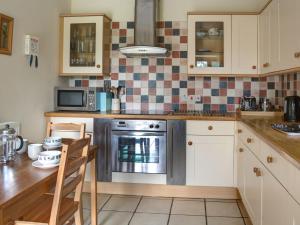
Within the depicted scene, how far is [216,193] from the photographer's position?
3.38 m

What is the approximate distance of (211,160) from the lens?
10.9 ft

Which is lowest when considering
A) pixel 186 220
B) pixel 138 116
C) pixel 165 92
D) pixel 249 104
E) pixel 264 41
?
pixel 186 220

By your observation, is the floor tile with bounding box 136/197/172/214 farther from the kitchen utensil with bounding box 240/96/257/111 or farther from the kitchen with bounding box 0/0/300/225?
the kitchen utensil with bounding box 240/96/257/111

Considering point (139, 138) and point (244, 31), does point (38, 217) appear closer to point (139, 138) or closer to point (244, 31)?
point (139, 138)

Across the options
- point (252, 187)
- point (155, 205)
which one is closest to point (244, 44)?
point (252, 187)

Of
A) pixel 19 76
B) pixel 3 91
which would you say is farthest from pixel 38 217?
pixel 19 76

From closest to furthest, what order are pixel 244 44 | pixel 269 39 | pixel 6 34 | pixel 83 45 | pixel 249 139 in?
1. pixel 249 139
2. pixel 6 34
3. pixel 269 39
4. pixel 244 44
5. pixel 83 45

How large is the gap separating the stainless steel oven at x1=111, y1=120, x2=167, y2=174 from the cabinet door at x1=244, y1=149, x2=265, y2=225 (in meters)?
0.89

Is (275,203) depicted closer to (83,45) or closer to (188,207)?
(188,207)

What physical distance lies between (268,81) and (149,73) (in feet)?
4.49

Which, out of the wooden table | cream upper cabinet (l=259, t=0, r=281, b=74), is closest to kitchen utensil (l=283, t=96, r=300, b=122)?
cream upper cabinet (l=259, t=0, r=281, b=74)

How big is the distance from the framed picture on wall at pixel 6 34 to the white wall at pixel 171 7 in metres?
1.37

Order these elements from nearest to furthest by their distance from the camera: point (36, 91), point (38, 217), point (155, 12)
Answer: point (38, 217) < point (36, 91) < point (155, 12)

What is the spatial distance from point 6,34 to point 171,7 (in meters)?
1.91
